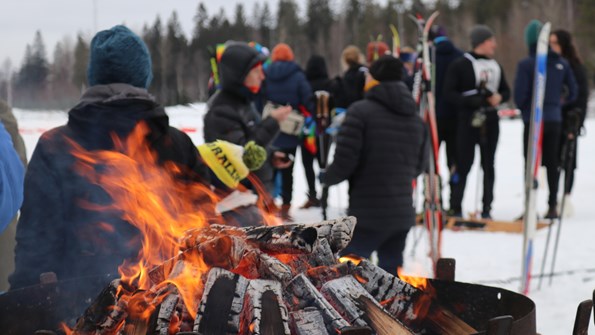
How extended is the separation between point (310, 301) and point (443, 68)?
6.99 m

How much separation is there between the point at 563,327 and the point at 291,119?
4722 millimetres

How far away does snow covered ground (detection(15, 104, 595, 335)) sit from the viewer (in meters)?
4.37

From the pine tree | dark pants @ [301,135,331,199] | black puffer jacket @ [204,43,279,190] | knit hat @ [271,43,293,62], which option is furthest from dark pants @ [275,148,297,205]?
the pine tree

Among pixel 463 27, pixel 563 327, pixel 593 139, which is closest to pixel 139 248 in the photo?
pixel 563 327

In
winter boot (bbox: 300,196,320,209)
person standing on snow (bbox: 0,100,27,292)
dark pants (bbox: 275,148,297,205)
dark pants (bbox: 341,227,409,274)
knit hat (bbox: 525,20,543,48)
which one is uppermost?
knit hat (bbox: 525,20,543,48)

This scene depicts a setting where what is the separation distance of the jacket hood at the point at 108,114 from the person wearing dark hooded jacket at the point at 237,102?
6.12 ft

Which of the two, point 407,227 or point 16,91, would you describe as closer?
point 16,91

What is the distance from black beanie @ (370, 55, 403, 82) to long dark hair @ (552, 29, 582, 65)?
4.44 meters

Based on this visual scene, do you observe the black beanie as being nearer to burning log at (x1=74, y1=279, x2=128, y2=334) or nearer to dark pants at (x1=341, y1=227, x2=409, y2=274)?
dark pants at (x1=341, y1=227, x2=409, y2=274)

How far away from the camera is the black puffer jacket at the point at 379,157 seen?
4.96 metres

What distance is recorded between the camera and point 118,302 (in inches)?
94.4

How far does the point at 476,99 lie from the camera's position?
817 cm

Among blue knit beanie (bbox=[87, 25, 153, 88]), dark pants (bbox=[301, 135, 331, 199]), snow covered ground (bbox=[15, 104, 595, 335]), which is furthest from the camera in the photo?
dark pants (bbox=[301, 135, 331, 199])

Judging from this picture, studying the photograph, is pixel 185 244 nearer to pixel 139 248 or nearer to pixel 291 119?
pixel 139 248
